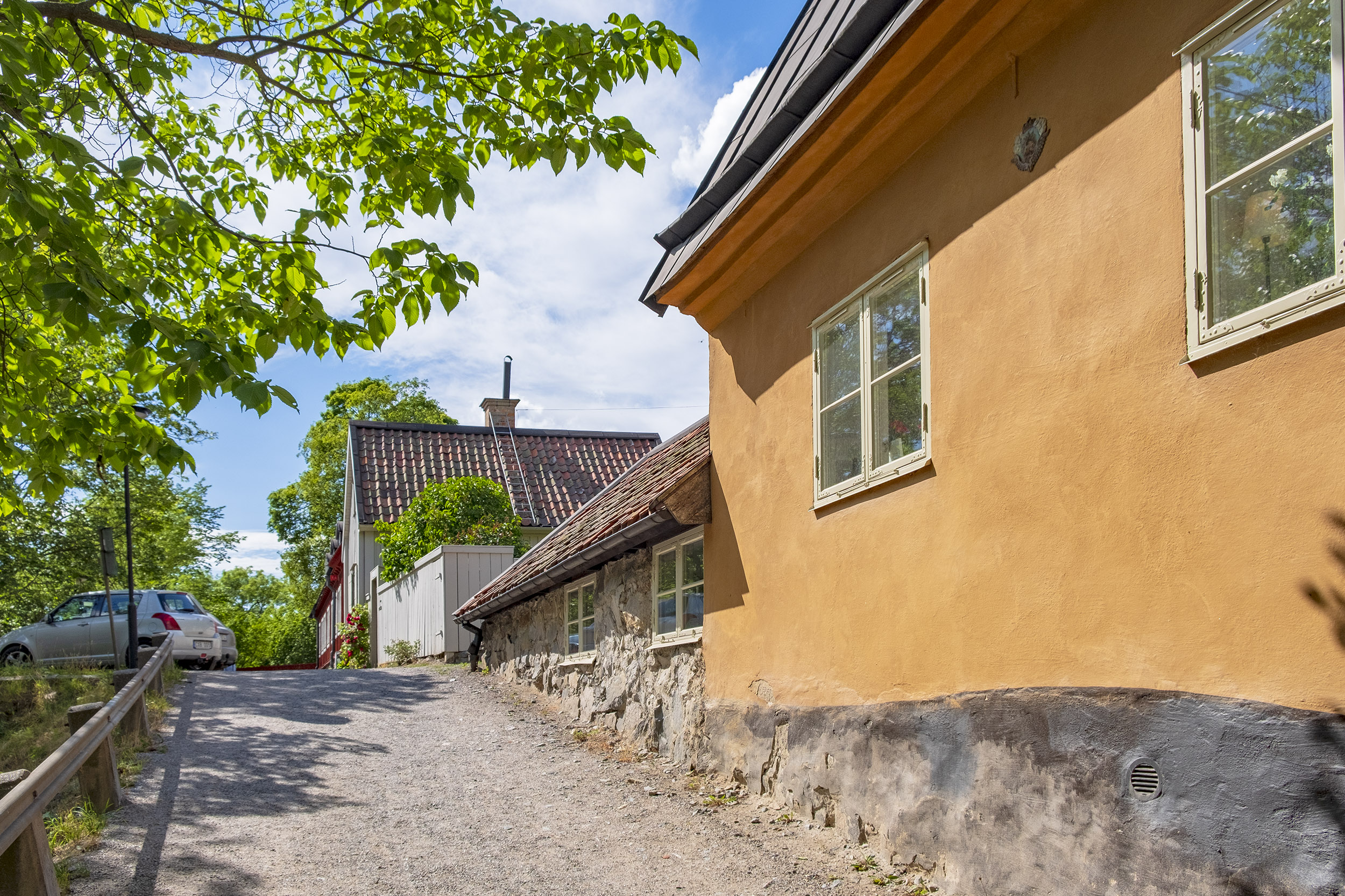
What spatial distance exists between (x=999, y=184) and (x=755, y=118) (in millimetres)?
2907

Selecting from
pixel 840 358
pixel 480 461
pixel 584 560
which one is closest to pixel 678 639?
pixel 584 560

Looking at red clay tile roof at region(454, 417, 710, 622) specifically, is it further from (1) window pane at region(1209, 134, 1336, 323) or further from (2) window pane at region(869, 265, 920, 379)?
(1) window pane at region(1209, 134, 1336, 323)

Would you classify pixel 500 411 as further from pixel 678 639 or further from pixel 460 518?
pixel 678 639

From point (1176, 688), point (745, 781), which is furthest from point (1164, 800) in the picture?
point (745, 781)

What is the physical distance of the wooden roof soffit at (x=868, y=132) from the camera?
4480 mm

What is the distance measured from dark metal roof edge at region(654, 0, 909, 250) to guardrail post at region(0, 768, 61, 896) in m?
5.14

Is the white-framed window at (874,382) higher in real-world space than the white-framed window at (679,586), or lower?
higher

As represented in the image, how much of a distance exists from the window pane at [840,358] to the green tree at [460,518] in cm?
1213

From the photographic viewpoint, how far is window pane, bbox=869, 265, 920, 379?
5.41 metres

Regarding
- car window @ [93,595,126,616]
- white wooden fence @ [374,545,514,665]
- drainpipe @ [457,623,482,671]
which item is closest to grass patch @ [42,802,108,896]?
drainpipe @ [457,623,482,671]

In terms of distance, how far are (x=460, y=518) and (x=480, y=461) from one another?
294 inches

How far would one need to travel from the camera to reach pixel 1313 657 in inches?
119

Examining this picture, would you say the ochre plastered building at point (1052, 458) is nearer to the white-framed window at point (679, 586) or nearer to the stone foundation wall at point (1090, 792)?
the stone foundation wall at point (1090, 792)

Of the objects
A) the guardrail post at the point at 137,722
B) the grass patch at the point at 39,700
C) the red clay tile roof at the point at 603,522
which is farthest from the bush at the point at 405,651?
the guardrail post at the point at 137,722
